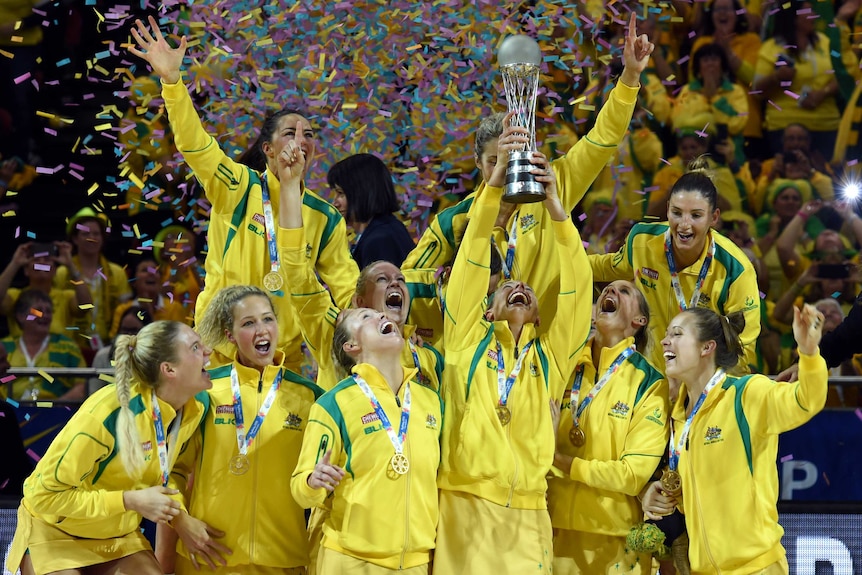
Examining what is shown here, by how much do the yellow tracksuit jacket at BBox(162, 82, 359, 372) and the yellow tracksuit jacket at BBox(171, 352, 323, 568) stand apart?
54 centimetres

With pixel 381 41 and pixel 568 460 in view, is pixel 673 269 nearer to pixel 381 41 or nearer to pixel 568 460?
pixel 568 460

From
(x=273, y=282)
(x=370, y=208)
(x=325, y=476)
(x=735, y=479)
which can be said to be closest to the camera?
(x=325, y=476)

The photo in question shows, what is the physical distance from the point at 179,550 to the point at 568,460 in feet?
5.31

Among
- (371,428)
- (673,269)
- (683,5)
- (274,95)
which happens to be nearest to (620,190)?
(683,5)

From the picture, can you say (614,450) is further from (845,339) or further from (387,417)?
(845,339)

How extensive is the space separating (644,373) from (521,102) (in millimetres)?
1268

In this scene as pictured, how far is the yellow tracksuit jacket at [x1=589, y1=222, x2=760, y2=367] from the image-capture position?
19.6 ft

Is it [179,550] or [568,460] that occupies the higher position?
[568,460]

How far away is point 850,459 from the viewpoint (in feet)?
21.1

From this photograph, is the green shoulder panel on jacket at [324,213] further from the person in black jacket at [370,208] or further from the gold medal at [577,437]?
the gold medal at [577,437]

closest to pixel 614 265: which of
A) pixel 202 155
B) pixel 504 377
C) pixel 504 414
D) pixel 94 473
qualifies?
pixel 504 377

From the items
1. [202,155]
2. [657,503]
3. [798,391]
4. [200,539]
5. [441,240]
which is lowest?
[200,539]

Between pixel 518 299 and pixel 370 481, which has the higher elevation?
pixel 518 299

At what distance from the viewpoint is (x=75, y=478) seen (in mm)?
4898
